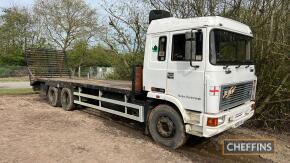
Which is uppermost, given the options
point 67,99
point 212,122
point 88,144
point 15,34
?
point 15,34

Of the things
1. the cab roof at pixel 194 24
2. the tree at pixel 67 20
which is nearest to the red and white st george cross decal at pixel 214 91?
the cab roof at pixel 194 24

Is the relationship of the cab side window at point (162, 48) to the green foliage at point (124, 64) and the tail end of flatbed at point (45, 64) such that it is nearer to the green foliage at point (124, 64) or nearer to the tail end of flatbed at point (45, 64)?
the green foliage at point (124, 64)

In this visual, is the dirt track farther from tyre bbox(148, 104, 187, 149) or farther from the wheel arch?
the wheel arch

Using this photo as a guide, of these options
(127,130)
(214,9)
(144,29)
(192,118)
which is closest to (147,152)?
(192,118)

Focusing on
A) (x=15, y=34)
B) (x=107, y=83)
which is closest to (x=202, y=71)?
(x=107, y=83)

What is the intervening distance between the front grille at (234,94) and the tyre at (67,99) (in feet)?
19.8

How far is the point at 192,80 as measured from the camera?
17.9 ft

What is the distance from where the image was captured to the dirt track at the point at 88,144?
5.39 meters

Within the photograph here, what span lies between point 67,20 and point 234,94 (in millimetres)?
32658

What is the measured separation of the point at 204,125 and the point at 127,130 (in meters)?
2.80

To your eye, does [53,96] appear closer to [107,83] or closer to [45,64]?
[45,64]

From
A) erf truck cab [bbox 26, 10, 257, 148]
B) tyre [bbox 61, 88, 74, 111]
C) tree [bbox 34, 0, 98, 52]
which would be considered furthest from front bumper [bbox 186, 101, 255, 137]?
tree [bbox 34, 0, 98, 52]

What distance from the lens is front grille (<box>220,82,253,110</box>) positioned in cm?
535

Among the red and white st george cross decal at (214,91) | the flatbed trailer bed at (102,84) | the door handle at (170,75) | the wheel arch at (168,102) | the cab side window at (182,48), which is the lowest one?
the wheel arch at (168,102)
